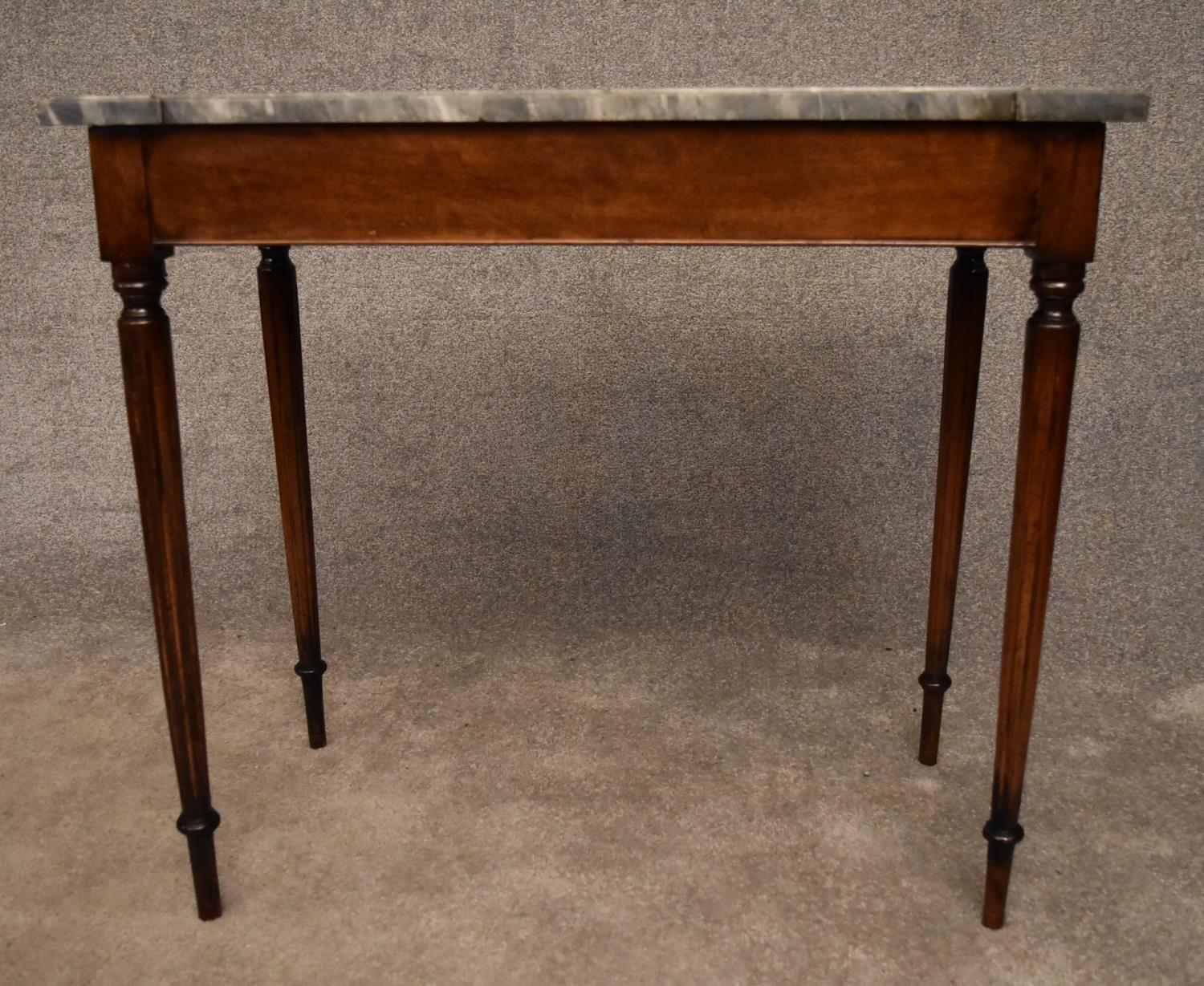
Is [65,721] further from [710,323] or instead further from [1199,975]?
[1199,975]

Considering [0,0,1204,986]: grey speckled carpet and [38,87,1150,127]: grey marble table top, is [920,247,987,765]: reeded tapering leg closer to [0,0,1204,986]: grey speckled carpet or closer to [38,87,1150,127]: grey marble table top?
[0,0,1204,986]: grey speckled carpet

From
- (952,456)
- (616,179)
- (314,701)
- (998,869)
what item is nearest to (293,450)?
(314,701)

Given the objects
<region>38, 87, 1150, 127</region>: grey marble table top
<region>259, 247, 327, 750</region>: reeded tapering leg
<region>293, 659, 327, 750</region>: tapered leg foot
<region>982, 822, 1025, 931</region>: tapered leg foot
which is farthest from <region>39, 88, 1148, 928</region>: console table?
<region>293, 659, 327, 750</region>: tapered leg foot

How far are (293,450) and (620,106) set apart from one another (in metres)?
0.67

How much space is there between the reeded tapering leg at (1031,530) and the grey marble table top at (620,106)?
0.42ft

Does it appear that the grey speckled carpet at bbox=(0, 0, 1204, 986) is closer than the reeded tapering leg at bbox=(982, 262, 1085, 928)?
No

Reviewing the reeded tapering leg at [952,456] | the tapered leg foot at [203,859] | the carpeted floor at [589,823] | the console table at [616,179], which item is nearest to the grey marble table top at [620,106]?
the console table at [616,179]

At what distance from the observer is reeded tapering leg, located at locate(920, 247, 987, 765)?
130 centimetres

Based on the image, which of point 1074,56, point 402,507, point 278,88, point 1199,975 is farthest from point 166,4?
point 1199,975

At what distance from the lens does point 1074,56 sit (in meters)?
1.83

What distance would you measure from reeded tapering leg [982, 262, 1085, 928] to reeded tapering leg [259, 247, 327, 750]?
800 mm

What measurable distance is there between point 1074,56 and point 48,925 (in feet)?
5.81

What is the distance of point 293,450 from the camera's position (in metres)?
1.42

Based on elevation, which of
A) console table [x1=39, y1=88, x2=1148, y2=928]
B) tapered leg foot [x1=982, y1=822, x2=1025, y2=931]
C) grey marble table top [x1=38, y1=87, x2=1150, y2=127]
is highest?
grey marble table top [x1=38, y1=87, x2=1150, y2=127]
